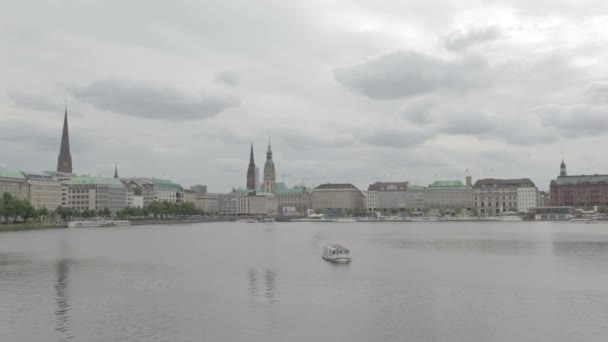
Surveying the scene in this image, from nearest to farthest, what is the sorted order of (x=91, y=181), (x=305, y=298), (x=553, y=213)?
(x=305, y=298) < (x=553, y=213) < (x=91, y=181)

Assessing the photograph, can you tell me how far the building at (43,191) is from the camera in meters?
158

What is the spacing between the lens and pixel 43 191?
534 ft

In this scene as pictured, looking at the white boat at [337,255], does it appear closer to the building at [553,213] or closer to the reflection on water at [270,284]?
the reflection on water at [270,284]

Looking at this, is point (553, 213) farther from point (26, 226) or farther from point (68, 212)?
point (26, 226)

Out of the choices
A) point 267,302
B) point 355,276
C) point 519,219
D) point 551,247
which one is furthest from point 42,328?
point 519,219

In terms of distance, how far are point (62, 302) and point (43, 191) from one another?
467 feet

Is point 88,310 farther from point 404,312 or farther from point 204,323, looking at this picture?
point 404,312

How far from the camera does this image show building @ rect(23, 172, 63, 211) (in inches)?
6219

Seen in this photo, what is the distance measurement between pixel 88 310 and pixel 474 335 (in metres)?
17.1

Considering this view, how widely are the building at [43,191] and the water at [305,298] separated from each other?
111 m

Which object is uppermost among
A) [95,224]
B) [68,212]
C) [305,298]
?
[68,212]

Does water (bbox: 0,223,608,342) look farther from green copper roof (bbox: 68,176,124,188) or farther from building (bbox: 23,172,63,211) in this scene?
green copper roof (bbox: 68,176,124,188)

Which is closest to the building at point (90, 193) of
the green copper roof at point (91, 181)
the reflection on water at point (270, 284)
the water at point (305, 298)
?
the green copper roof at point (91, 181)

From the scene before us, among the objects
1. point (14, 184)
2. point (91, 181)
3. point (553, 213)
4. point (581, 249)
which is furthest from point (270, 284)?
point (553, 213)
